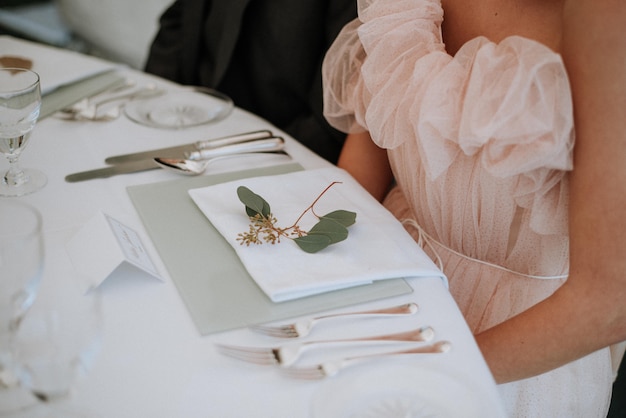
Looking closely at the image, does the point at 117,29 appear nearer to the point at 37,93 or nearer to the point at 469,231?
the point at 37,93

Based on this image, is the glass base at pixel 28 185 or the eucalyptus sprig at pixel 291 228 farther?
the glass base at pixel 28 185

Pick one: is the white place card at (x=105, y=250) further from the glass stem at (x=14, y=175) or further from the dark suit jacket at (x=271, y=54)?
the dark suit jacket at (x=271, y=54)

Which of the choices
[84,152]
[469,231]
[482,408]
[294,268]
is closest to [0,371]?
[294,268]

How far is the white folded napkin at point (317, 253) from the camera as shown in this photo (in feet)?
2.76

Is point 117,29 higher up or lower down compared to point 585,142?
lower down

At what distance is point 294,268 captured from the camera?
0.86 m

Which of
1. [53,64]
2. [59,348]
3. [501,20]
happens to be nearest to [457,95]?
[501,20]

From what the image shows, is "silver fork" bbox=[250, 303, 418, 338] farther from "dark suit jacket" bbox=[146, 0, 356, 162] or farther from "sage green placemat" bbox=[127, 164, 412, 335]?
"dark suit jacket" bbox=[146, 0, 356, 162]

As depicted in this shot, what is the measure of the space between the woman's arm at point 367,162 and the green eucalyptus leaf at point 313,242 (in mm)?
445

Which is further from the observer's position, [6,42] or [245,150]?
[6,42]

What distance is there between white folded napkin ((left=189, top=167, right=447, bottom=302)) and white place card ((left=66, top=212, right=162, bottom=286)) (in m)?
0.12

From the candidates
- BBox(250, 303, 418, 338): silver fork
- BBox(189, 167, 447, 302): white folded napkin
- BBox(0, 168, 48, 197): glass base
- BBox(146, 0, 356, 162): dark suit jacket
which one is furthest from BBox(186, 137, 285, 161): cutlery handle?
BBox(146, 0, 356, 162): dark suit jacket

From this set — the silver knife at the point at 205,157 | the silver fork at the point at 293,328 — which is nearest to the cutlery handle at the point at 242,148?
the silver knife at the point at 205,157

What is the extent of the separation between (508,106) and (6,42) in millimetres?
1276
